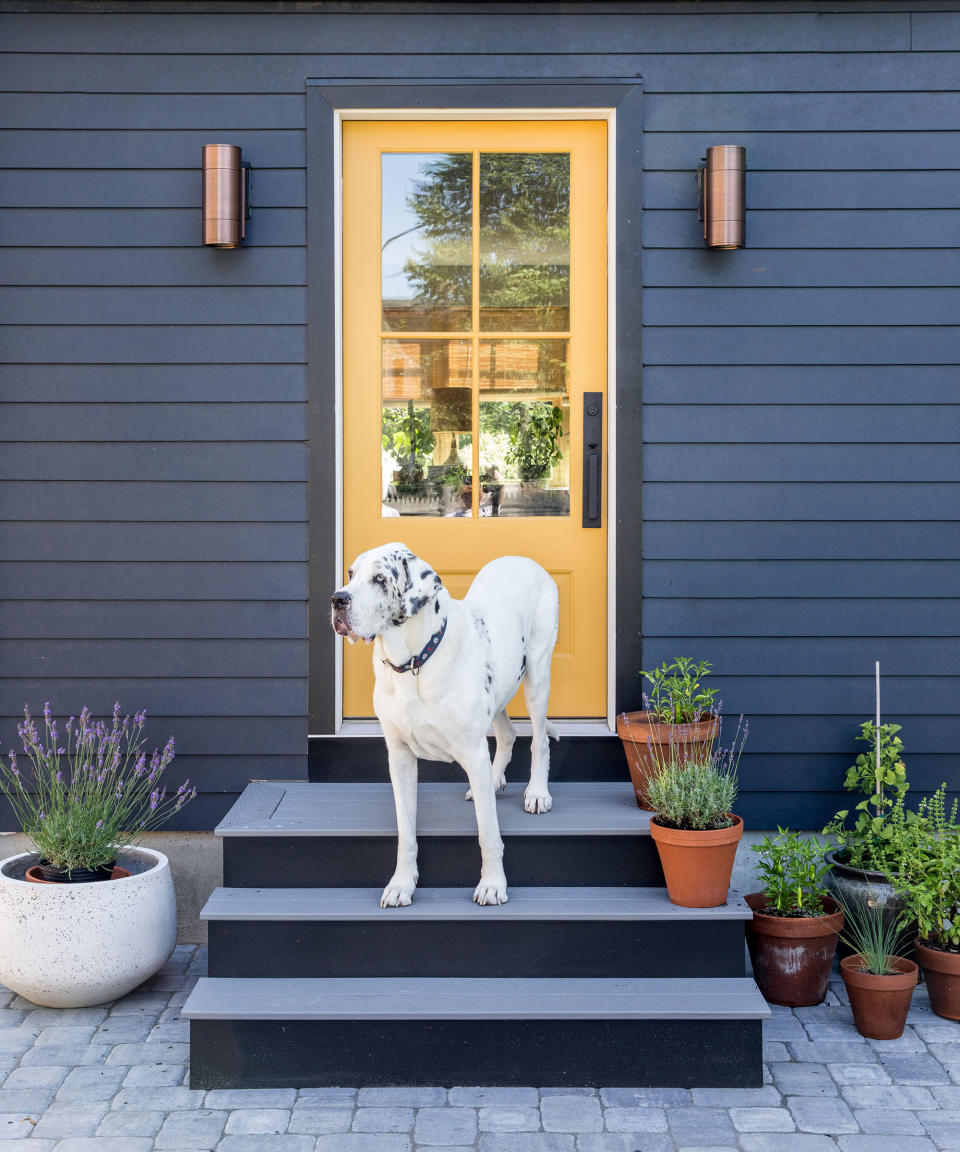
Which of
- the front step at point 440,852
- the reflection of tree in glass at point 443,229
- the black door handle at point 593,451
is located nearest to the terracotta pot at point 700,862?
the front step at point 440,852

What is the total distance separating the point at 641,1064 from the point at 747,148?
2929 millimetres

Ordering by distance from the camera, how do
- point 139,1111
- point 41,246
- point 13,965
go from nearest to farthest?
1. point 139,1111
2. point 13,965
3. point 41,246

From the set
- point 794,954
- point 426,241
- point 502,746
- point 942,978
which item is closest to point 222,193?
point 426,241

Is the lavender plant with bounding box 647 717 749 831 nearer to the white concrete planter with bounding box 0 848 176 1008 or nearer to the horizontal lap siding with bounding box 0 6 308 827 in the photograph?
the horizontal lap siding with bounding box 0 6 308 827

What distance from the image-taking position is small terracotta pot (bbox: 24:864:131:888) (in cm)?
311

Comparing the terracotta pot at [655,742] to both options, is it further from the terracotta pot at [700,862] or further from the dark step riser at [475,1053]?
the dark step riser at [475,1053]

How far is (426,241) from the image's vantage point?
380 cm

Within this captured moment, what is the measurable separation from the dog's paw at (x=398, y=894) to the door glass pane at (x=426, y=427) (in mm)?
1380

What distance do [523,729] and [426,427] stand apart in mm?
1139

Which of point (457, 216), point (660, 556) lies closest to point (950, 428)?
point (660, 556)

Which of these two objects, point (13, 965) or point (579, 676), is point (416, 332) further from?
point (13, 965)

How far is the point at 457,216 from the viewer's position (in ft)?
12.5

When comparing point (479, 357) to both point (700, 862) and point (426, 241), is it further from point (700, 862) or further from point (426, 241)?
point (700, 862)

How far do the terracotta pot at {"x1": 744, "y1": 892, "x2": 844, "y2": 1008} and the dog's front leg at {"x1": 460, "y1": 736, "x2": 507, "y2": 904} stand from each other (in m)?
0.81
